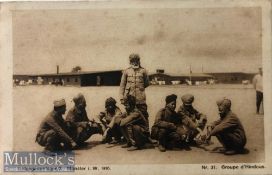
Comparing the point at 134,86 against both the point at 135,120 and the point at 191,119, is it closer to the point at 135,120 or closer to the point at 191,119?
the point at 135,120

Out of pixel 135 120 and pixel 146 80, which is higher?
pixel 146 80

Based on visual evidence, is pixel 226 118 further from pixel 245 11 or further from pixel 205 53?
pixel 245 11

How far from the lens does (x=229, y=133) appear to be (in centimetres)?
202

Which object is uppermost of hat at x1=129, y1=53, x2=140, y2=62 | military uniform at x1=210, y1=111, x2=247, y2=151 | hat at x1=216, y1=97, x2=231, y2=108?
hat at x1=129, y1=53, x2=140, y2=62

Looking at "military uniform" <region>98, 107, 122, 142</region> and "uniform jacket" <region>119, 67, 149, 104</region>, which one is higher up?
"uniform jacket" <region>119, 67, 149, 104</region>

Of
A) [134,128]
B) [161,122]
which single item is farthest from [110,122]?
[161,122]

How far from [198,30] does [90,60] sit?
50 centimetres

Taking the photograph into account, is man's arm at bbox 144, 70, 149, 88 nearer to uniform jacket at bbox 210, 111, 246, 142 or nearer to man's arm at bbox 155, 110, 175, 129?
man's arm at bbox 155, 110, 175, 129

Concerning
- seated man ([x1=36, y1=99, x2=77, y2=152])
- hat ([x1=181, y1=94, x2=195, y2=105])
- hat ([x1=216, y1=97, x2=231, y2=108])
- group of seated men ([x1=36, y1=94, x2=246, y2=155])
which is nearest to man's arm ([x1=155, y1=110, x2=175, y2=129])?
group of seated men ([x1=36, y1=94, x2=246, y2=155])

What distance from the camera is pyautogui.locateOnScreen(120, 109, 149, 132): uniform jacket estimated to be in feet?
6.62

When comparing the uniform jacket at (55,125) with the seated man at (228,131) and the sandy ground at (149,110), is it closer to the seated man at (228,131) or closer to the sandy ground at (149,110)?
the sandy ground at (149,110)

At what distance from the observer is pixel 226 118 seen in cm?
203

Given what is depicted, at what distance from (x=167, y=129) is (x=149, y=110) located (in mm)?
117
